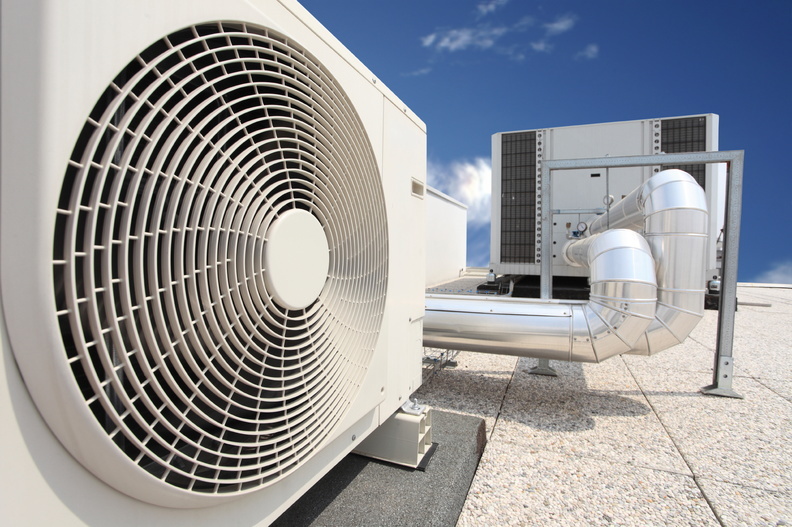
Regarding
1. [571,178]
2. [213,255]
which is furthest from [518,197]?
[213,255]

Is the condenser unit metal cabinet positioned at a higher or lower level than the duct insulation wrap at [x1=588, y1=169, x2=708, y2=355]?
higher

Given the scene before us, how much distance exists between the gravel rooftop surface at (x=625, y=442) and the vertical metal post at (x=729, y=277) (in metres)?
0.23

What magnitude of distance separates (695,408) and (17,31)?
12.9 feet

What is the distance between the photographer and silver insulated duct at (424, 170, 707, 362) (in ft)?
8.84

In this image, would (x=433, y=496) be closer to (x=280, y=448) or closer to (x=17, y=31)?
(x=280, y=448)

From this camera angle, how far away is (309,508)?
1642 mm

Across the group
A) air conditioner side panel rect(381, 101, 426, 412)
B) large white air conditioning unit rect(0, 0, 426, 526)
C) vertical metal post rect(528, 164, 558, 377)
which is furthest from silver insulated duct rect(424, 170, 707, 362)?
large white air conditioning unit rect(0, 0, 426, 526)

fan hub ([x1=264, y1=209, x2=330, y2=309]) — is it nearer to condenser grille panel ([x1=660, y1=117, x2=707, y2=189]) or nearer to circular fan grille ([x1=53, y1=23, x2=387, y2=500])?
circular fan grille ([x1=53, y1=23, x2=387, y2=500])

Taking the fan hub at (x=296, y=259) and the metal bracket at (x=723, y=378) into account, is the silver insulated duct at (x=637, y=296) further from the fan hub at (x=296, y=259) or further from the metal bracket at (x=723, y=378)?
the fan hub at (x=296, y=259)

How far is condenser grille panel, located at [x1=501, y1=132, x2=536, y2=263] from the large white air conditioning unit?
19.8ft

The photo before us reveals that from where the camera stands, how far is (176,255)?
2.53ft

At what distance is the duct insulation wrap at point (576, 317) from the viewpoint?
8.80 feet

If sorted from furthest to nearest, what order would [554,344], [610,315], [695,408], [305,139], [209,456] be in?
[695,408], [554,344], [610,315], [305,139], [209,456]

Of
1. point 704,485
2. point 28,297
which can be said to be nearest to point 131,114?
point 28,297
